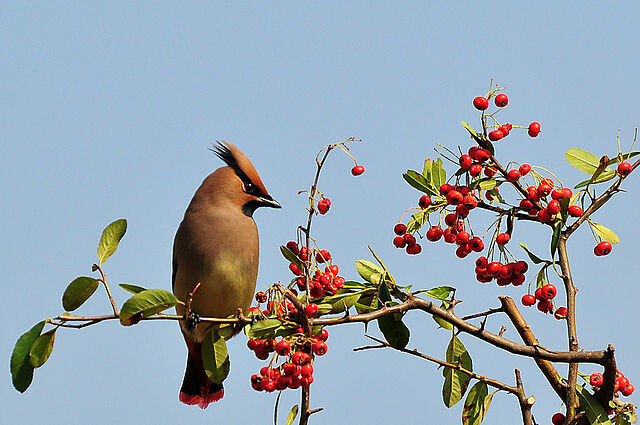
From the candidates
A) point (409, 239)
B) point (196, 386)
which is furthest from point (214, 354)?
point (196, 386)

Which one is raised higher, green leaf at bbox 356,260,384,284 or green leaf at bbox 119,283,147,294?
green leaf at bbox 356,260,384,284

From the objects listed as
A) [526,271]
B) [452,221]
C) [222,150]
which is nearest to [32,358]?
[452,221]

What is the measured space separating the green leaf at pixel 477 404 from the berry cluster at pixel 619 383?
0.30m

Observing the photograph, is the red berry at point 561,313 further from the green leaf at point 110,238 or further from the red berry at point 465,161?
the green leaf at point 110,238

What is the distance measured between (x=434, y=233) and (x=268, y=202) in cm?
153

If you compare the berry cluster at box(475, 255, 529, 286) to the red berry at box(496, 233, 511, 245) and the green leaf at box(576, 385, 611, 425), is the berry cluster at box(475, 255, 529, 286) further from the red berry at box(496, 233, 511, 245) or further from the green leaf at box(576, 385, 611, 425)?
the green leaf at box(576, 385, 611, 425)

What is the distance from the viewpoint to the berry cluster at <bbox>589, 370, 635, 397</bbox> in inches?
97.3

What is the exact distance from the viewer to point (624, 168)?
2.37m

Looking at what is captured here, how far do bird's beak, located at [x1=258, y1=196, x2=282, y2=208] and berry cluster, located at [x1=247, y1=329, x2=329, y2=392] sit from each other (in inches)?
63.9

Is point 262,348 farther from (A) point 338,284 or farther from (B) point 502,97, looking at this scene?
(B) point 502,97

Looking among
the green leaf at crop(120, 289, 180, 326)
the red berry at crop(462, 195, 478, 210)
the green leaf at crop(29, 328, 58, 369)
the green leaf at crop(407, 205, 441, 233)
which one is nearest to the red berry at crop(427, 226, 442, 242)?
the green leaf at crop(407, 205, 441, 233)

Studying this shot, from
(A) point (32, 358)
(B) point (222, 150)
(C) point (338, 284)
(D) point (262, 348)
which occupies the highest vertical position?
(B) point (222, 150)

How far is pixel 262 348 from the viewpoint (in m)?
2.34

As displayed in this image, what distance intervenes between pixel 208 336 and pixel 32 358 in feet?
1.95
